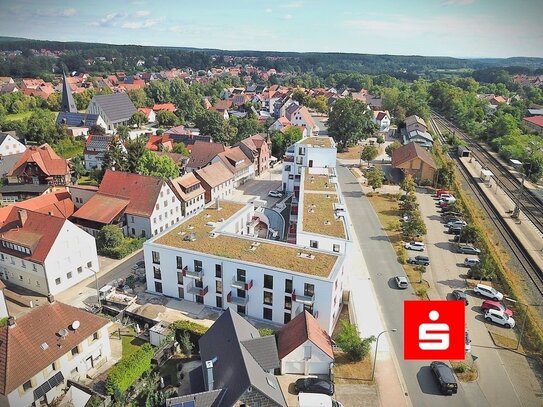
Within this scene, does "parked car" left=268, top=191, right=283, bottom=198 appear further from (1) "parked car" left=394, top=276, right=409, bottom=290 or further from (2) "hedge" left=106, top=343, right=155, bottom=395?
(2) "hedge" left=106, top=343, right=155, bottom=395

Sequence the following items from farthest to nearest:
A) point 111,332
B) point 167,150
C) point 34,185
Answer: point 167,150 < point 34,185 < point 111,332

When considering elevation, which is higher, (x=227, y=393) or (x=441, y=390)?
(x=227, y=393)

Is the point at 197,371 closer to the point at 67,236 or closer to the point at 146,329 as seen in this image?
the point at 146,329

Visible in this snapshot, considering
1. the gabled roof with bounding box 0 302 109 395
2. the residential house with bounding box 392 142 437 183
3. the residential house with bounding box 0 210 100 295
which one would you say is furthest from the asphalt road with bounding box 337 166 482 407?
the residential house with bounding box 0 210 100 295

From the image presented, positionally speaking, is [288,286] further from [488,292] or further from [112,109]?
[112,109]

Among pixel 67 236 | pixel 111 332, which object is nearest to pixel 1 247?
pixel 67 236

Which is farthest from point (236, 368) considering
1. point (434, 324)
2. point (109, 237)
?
point (109, 237)
